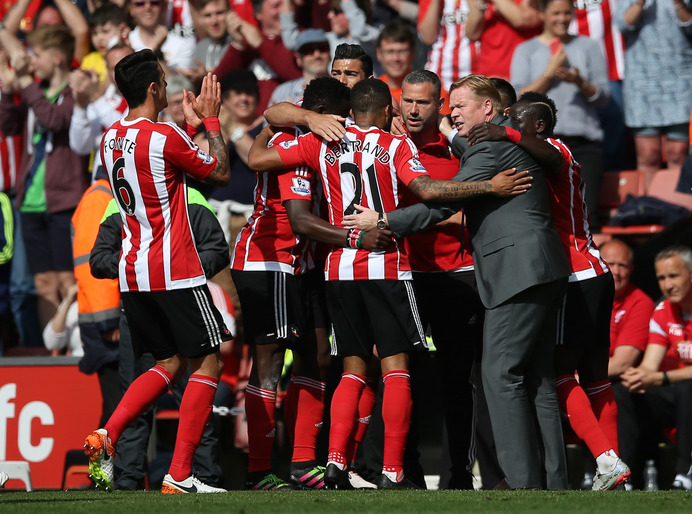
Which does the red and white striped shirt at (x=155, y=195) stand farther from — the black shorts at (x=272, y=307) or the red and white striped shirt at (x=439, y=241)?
the red and white striped shirt at (x=439, y=241)

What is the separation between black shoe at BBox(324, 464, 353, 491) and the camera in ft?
21.8

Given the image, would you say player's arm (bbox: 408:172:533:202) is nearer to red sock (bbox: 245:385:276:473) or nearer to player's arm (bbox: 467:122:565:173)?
player's arm (bbox: 467:122:565:173)

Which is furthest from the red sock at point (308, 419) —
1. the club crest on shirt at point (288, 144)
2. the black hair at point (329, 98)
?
the black hair at point (329, 98)

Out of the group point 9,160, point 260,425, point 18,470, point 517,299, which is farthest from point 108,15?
point 517,299

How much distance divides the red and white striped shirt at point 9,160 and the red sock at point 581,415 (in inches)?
283

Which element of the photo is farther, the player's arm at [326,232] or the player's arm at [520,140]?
the player's arm at [326,232]

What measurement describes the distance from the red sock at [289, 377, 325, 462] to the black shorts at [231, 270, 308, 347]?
0.31 meters

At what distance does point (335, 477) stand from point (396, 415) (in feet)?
1.68

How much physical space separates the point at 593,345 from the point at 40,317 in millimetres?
6352

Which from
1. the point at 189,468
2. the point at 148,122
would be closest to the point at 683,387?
the point at 189,468

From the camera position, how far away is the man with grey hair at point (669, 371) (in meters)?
8.39

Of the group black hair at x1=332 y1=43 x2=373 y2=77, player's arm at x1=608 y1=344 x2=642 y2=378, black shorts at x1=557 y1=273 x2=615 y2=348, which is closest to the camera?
black shorts at x1=557 y1=273 x2=615 y2=348

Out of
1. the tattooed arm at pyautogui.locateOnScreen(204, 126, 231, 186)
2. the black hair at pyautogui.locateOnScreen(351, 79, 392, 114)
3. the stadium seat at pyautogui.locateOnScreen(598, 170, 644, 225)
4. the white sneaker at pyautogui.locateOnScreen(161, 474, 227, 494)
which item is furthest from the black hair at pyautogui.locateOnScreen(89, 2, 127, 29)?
the white sneaker at pyautogui.locateOnScreen(161, 474, 227, 494)

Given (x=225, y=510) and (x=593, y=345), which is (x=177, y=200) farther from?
(x=593, y=345)
